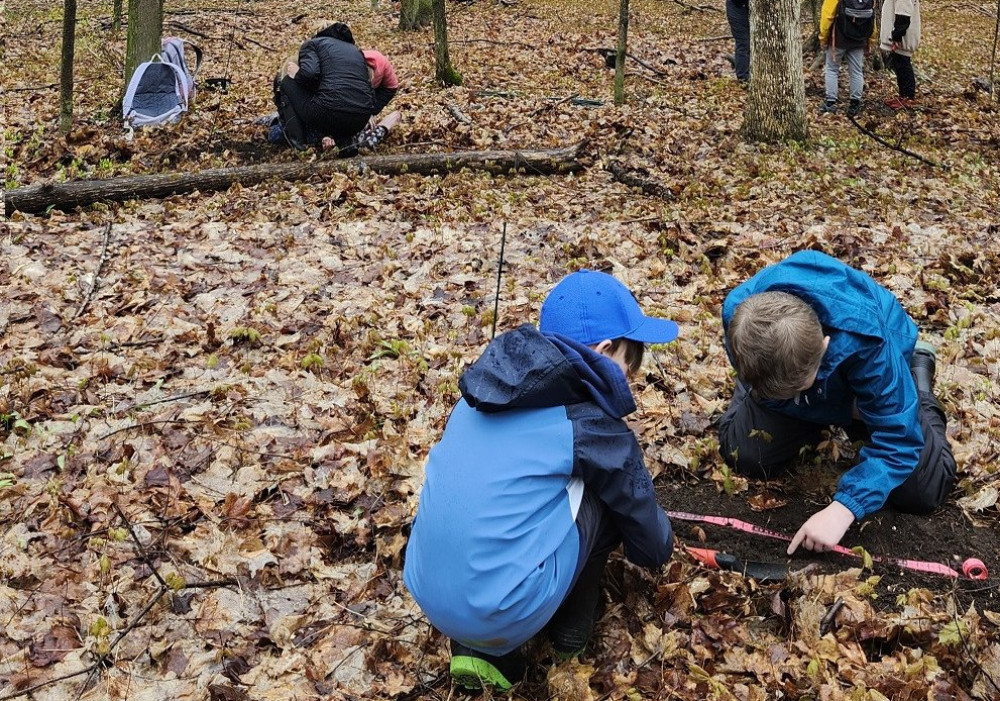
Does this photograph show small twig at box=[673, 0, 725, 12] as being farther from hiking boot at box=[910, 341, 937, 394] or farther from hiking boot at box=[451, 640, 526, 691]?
hiking boot at box=[451, 640, 526, 691]

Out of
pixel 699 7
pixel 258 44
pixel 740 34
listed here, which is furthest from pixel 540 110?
pixel 699 7

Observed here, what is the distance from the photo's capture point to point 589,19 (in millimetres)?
16891

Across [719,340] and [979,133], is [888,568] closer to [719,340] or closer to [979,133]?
[719,340]

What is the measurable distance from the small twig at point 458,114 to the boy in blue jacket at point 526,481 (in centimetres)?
787

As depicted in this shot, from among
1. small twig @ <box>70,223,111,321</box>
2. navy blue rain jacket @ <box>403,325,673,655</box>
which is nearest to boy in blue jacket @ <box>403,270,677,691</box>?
navy blue rain jacket @ <box>403,325,673,655</box>

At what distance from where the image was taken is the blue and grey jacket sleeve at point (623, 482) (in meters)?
2.43

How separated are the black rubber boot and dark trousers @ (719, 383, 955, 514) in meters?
1.26

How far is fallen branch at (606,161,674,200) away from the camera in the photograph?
24.9ft

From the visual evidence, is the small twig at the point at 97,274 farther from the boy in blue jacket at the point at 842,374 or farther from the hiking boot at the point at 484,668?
the boy in blue jacket at the point at 842,374

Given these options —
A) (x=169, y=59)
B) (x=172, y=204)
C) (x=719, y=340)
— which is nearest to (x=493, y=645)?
(x=719, y=340)

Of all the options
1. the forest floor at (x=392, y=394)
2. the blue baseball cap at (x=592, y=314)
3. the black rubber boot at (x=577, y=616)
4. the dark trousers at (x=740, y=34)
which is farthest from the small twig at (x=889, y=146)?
the black rubber boot at (x=577, y=616)

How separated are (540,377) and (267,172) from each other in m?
6.56

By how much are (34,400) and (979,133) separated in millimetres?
10544

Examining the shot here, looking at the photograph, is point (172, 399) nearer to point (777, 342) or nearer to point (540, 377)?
point (540, 377)
